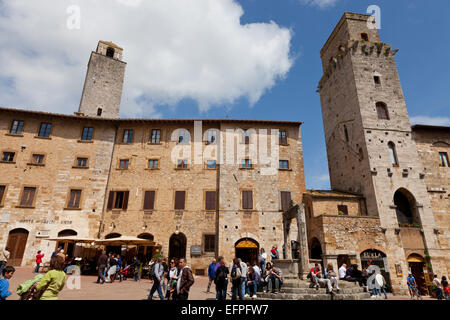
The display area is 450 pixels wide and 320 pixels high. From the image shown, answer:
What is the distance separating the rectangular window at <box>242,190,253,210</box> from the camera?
66.9 ft

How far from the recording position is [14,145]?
20641 mm

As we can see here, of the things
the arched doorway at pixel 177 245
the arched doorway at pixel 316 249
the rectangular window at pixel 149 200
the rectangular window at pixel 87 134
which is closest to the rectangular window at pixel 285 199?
the arched doorway at pixel 316 249

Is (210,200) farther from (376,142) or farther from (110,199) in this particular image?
(376,142)

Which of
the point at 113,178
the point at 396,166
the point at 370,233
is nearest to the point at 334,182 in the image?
the point at 396,166

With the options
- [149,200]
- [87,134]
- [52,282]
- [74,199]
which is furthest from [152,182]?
[52,282]

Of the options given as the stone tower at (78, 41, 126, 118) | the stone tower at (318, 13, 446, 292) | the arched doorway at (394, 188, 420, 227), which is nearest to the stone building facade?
the stone tower at (318, 13, 446, 292)

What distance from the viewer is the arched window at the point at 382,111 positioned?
2277 cm

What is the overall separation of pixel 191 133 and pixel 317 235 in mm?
13090

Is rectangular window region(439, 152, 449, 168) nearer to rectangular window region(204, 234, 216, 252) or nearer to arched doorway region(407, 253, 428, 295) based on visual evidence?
arched doorway region(407, 253, 428, 295)

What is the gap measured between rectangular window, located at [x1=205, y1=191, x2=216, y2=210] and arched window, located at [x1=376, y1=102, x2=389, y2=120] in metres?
16.2

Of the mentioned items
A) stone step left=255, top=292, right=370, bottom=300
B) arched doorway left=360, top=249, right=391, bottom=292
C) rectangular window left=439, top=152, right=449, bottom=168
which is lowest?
stone step left=255, top=292, right=370, bottom=300

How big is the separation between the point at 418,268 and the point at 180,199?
18545 millimetres

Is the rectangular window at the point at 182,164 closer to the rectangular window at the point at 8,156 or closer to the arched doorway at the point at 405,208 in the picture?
the rectangular window at the point at 8,156
